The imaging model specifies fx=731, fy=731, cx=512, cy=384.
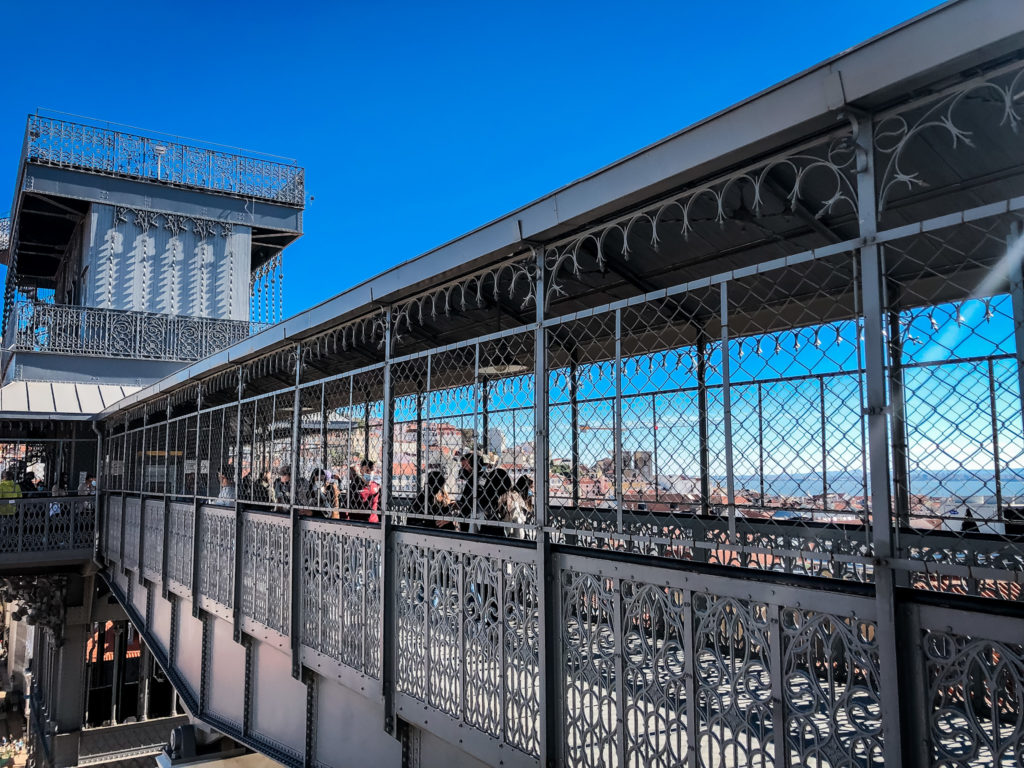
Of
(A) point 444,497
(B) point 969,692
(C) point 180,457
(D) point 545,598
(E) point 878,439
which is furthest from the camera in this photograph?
(C) point 180,457

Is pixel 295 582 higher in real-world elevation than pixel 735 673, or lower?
lower

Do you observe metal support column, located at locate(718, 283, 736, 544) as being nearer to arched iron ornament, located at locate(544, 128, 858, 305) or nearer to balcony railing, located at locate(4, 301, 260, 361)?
arched iron ornament, located at locate(544, 128, 858, 305)

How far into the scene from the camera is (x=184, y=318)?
20672 mm

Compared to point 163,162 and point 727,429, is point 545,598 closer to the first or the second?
point 727,429

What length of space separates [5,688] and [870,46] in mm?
36874

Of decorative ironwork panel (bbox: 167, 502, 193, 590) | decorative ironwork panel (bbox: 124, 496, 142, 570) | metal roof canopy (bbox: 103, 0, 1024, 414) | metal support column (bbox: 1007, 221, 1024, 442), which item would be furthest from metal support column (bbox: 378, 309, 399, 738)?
decorative ironwork panel (bbox: 124, 496, 142, 570)

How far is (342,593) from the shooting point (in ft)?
21.3

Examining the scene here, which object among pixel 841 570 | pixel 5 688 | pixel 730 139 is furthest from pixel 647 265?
pixel 5 688

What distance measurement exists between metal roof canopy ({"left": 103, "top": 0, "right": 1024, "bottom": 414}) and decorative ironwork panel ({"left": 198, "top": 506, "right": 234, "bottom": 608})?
4066mm

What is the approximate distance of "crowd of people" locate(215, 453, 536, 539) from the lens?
18.1ft

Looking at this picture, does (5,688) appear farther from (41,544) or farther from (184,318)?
(184,318)

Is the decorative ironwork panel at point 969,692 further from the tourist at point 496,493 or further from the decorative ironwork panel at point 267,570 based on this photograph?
the decorative ironwork panel at point 267,570

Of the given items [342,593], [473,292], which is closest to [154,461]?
[342,593]

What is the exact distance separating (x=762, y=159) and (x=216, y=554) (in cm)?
866
